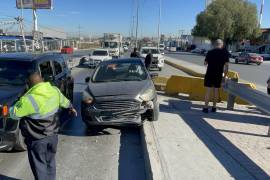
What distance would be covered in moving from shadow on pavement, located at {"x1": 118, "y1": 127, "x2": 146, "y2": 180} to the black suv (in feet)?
5.73

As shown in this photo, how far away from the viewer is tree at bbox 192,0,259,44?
76000 millimetres

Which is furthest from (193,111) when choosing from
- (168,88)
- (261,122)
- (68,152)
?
(68,152)

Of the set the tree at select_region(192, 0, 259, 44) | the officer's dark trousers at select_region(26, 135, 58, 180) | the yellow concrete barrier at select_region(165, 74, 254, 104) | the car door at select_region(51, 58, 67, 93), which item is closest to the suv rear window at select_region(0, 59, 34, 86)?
the car door at select_region(51, 58, 67, 93)

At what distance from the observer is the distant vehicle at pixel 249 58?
4434 centimetres

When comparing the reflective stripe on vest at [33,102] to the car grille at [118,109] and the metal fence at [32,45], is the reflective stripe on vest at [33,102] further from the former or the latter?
the metal fence at [32,45]

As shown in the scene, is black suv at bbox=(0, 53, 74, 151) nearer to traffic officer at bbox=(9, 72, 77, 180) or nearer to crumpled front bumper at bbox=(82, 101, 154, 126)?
crumpled front bumper at bbox=(82, 101, 154, 126)

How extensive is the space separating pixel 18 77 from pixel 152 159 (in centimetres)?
332

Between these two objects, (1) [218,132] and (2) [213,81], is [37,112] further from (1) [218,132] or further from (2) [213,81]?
(2) [213,81]

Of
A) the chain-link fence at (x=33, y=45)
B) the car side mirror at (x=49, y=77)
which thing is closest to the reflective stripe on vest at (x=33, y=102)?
the car side mirror at (x=49, y=77)

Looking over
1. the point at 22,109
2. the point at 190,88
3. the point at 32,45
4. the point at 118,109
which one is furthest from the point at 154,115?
the point at 32,45

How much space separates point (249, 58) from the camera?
4500 centimetres

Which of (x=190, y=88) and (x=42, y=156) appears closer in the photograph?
(x=42, y=156)

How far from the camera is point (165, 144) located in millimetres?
6281

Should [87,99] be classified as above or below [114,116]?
above
